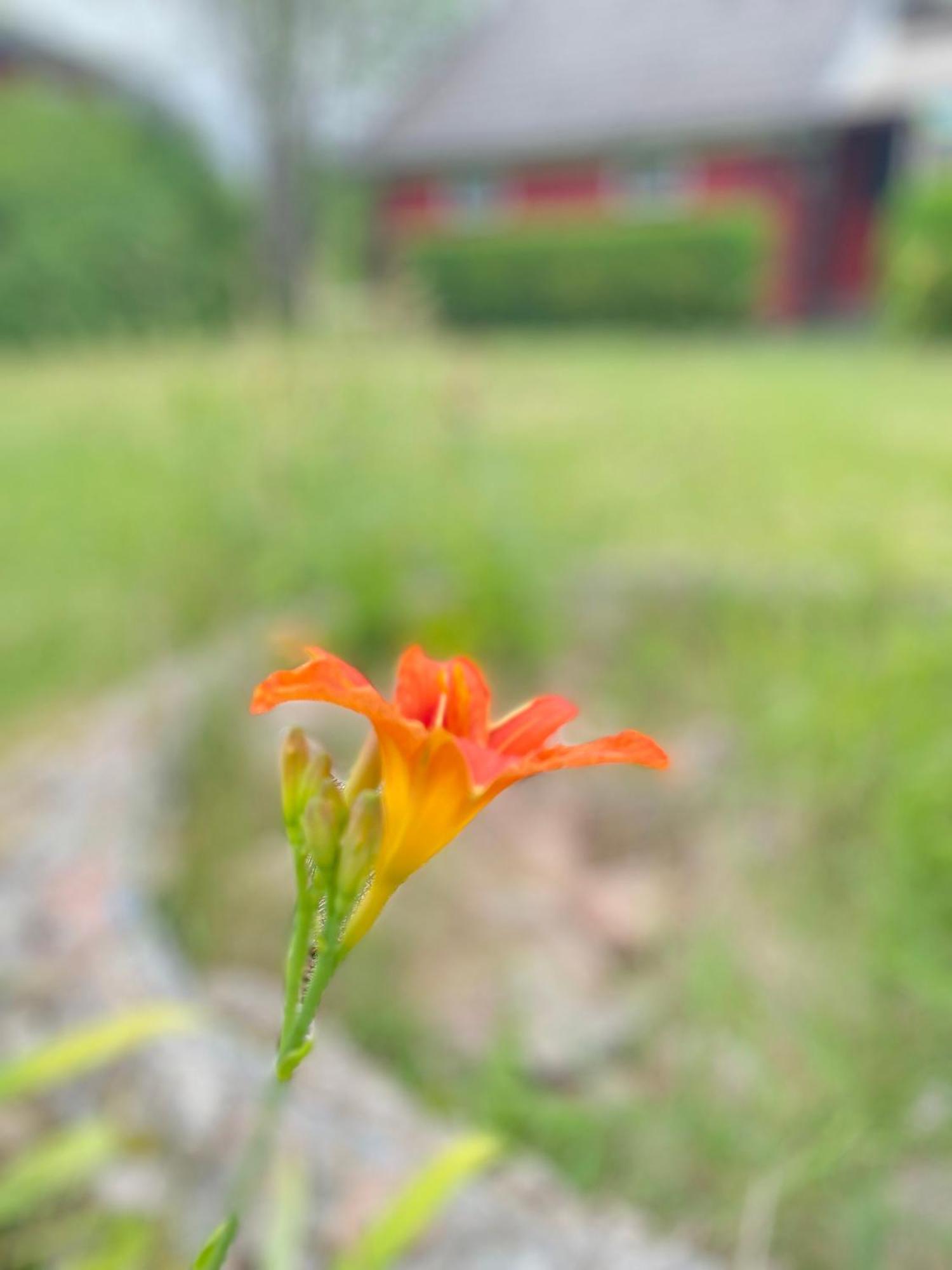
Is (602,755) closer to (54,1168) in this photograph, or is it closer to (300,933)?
(300,933)

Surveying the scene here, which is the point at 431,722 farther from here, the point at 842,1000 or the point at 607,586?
the point at 607,586

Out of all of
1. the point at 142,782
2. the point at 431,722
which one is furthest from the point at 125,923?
the point at 431,722

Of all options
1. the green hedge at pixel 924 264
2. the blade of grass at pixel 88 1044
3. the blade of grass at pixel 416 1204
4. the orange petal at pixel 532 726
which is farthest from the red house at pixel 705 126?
the orange petal at pixel 532 726

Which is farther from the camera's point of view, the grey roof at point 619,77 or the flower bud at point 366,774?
the grey roof at point 619,77

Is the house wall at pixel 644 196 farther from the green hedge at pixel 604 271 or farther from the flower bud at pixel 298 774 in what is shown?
the flower bud at pixel 298 774

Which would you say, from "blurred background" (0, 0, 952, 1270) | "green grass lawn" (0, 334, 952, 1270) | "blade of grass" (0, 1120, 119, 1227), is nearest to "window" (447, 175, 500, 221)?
"blurred background" (0, 0, 952, 1270)

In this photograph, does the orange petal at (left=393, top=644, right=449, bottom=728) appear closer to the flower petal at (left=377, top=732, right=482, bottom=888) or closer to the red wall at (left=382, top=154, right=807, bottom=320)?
the flower petal at (left=377, top=732, right=482, bottom=888)

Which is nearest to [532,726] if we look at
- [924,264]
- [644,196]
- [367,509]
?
[367,509]
